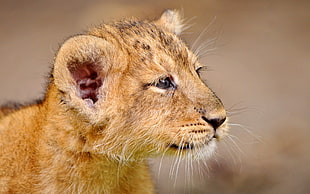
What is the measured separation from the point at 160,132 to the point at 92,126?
50cm

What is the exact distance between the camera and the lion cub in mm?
4723

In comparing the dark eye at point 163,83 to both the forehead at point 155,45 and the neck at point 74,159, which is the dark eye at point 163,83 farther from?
the neck at point 74,159

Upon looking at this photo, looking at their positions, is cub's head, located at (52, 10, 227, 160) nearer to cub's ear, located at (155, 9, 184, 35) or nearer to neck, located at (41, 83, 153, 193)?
neck, located at (41, 83, 153, 193)

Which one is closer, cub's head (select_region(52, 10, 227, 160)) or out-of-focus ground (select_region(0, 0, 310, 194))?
cub's head (select_region(52, 10, 227, 160))

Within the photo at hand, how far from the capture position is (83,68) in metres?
4.73

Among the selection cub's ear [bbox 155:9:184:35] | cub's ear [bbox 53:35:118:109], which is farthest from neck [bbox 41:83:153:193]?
cub's ear [bbox 155:9:184:35]

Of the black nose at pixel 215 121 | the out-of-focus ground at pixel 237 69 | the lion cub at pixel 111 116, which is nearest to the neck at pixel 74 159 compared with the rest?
the lion cub at pixel 111 116

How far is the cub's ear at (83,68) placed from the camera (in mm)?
4598

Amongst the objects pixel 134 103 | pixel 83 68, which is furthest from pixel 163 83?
pixel 83 68

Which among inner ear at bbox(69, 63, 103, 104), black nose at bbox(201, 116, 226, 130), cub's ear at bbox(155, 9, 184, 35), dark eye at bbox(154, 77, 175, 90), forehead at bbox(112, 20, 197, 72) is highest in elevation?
cub's ear at bbox(155, 9, 184, 35)

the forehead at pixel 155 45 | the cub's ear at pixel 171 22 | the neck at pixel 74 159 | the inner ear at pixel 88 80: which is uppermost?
the cub's ear at pixel 171 22

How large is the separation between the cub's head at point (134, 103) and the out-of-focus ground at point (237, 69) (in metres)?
1.74

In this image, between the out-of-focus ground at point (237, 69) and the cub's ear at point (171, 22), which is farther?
the out-of-focus ground at point (237, 69)

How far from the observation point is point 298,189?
7.30 metres
